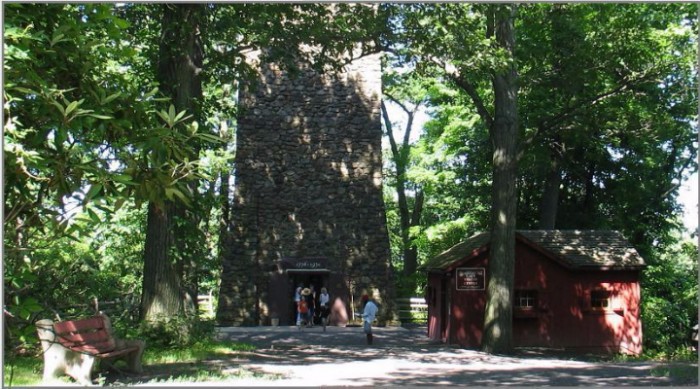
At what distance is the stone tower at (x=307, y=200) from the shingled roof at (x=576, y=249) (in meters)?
7.96

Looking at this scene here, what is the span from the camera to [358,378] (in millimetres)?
12625

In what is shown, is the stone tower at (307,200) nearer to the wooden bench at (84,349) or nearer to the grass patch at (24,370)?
the grass patch at (24,370)

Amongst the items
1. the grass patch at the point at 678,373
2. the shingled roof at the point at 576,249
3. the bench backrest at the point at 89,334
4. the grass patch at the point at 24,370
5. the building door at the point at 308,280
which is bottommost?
the grass patch at the point at 24,370

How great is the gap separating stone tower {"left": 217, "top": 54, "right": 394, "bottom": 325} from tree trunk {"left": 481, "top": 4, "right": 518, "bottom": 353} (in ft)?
38.1

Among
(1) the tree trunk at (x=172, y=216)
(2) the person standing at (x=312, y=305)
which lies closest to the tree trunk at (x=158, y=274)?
(1) the tree trunk at (x=172, y=216)

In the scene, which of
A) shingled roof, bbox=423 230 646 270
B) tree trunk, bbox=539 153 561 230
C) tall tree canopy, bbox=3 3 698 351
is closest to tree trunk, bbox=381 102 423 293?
tall tree canopy, bbox=3 3 698 351

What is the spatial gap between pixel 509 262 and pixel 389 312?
12076 mm

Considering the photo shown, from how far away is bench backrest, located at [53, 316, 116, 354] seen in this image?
11070 millimetres

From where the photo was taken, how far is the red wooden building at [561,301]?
834 inches

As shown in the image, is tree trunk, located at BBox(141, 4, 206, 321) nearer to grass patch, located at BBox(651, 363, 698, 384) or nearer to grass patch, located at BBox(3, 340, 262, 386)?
grass patch, located at BBox(3, 340, 262, 386)

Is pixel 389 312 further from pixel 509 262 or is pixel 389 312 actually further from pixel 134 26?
pixel 134 26

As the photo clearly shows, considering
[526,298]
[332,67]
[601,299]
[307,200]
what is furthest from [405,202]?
[332,67]

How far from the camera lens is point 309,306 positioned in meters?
29.8

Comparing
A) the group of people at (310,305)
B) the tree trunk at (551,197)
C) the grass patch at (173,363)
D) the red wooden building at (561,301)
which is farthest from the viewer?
the tree trunk at (551,197)
